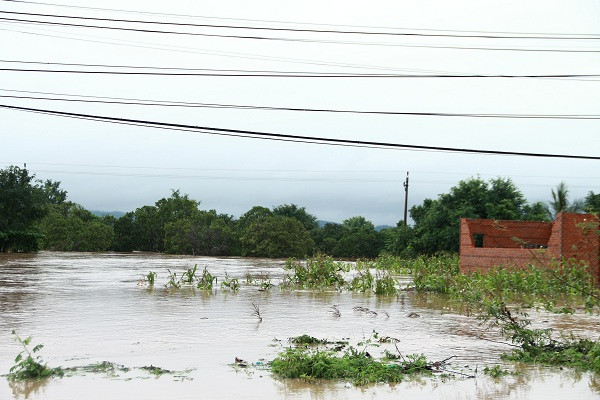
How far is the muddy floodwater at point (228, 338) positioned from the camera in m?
7.76

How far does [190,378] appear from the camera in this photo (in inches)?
326

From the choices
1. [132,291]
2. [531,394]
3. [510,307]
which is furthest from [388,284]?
[531,394]

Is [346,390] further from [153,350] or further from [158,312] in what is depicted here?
[158,312]

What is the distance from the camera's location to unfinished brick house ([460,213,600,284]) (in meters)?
21.4

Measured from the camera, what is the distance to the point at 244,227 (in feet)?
194

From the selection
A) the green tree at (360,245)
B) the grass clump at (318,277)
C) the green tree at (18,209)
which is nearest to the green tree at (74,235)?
the green tree at (18,209)

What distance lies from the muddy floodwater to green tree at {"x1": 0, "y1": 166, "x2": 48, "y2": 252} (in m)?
27.2

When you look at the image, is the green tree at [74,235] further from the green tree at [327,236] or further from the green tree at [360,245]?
the green tree at [360,245]

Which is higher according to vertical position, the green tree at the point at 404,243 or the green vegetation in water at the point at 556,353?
the green tree at the point at 404,243

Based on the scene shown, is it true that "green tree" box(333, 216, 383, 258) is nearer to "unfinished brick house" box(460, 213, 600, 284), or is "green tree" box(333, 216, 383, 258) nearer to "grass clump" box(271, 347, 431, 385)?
"unfinished brick house" box(460, 213, 600, 284)

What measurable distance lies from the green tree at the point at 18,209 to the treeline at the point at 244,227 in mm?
61

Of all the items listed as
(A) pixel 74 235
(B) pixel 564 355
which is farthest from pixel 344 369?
(A) pixel 74 235

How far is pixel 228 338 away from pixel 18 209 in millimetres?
39624

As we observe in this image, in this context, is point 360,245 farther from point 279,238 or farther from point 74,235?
point 74,235
